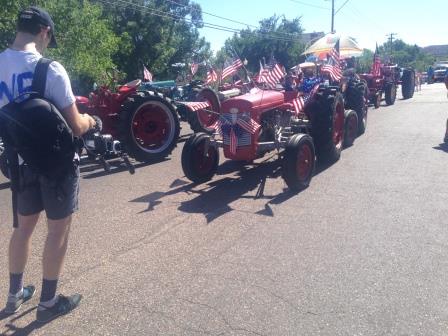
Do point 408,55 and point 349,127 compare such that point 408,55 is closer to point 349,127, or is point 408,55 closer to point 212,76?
point 212,76

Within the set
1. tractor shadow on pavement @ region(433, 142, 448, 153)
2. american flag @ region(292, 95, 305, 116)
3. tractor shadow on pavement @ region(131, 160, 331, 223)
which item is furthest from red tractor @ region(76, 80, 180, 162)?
tractor shadow on pavement @ region(433, 142, 448, 153)

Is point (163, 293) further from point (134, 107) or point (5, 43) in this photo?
point (5, 43)

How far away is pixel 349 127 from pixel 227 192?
3.89 m

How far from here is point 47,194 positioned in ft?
10.2

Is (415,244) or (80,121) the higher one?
(80,121)

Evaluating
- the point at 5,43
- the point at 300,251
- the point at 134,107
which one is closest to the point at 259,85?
the point at 134,107

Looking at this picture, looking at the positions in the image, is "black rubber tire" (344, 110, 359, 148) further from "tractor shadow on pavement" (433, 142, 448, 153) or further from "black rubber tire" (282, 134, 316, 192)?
"black rubber tire" (282, 134, 316, 192)

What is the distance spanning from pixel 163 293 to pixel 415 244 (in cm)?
247

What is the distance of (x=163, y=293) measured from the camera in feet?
11.8

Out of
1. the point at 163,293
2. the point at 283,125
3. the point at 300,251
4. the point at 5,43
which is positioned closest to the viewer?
the point at 163,293

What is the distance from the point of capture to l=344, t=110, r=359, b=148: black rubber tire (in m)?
8.99

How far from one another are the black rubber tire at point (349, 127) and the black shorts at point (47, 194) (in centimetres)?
671

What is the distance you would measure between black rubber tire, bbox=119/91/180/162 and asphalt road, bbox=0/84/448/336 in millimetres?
1110

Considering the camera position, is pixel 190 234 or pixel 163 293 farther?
pixel 190 234
